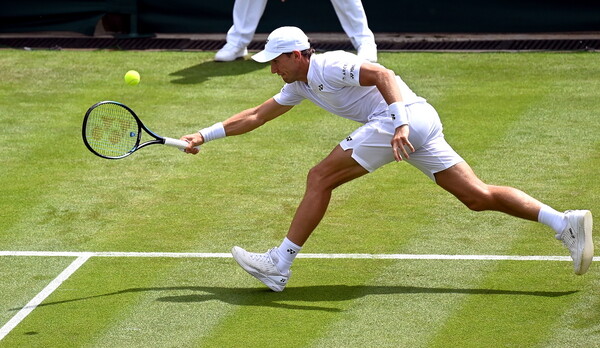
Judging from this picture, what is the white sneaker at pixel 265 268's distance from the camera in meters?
6.81

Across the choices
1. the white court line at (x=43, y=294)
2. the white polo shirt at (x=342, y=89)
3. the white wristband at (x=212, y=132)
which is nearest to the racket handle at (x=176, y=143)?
the white wristband at (x=212, y=132)

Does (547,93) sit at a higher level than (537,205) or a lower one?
lower

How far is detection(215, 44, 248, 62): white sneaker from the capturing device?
41.4 ft

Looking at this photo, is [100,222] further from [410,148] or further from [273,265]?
[410,148]

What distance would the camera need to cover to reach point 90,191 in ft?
29.3

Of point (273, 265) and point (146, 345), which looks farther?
point (273, 265)

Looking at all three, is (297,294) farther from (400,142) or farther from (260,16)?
(260,16)

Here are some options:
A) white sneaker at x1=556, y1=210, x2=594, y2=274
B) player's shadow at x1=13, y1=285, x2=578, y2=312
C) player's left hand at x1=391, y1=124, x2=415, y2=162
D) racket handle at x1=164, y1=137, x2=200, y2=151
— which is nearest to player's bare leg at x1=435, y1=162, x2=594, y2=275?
white sneaker at x1=556, y1=210, x2=594, y2=274

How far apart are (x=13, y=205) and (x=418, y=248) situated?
3.13 m

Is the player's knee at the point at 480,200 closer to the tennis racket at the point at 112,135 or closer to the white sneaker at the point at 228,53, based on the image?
the tennis racket at the point at 112,135

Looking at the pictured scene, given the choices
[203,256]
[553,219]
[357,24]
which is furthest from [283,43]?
[357,24]

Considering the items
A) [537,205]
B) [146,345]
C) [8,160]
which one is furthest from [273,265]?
[8,160]

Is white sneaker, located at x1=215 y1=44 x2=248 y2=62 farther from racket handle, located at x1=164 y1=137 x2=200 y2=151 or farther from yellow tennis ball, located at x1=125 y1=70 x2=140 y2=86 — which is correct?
racket handle, located at x1=164 y1=137 x2=200 y2=151

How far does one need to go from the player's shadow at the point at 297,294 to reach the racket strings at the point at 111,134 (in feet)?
3.15
